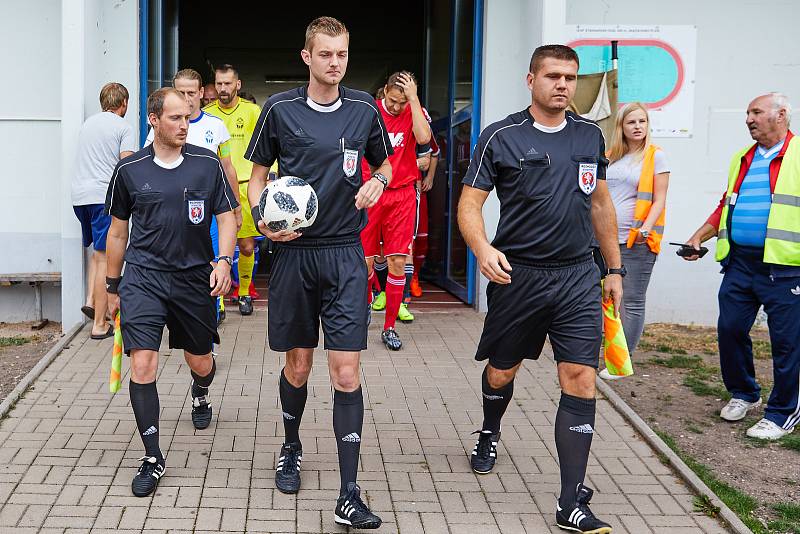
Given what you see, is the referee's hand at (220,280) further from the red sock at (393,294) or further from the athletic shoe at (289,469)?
the red sock at (393,294)

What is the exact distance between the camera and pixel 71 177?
304 inches

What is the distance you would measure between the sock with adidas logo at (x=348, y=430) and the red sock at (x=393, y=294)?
132 inches

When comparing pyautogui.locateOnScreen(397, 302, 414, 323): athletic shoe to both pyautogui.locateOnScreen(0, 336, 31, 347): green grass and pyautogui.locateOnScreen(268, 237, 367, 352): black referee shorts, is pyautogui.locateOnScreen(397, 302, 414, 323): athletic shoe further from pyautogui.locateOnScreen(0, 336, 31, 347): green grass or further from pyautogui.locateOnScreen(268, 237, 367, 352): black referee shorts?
pyautogui.locateOnScreen(268, 237, 367, 352): black referee shorts

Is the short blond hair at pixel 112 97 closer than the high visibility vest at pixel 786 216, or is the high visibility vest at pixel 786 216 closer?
the high visibility vest at pixel 786 216

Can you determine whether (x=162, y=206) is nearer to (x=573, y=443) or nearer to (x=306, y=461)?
(x=306, y=461)

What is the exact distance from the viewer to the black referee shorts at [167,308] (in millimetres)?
4625

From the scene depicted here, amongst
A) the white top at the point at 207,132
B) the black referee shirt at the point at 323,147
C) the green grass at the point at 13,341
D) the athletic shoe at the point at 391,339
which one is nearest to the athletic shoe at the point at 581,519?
the black referee shirt at the point at 323,147

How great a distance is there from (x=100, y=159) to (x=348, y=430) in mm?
4216

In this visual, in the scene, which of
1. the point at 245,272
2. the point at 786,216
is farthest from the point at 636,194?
the point at 245,272

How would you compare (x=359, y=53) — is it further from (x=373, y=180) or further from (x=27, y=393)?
(x=373, y=180)

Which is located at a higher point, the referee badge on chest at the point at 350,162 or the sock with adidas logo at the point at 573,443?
the referee badge on chest at the point at 350,162

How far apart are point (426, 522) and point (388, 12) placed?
1324cm

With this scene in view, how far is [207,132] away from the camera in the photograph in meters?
6.84

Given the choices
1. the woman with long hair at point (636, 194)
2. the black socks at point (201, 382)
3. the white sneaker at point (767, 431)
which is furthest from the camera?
the woman with long hair at point (636, 194)
